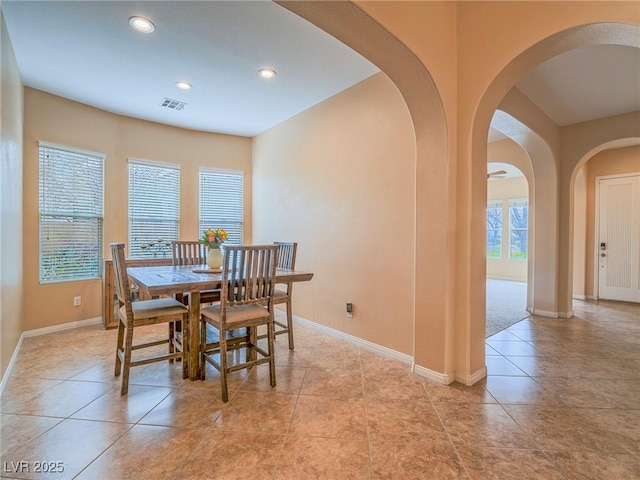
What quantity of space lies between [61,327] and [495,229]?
395 inches

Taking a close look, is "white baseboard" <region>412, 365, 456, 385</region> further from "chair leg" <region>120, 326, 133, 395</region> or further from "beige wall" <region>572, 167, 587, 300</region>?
"beige wall" <region>572, 167, 587, 300</region>

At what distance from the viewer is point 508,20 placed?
2.18 metres

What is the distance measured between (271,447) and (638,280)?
682cm

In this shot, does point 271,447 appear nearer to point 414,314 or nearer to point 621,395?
point 414,314

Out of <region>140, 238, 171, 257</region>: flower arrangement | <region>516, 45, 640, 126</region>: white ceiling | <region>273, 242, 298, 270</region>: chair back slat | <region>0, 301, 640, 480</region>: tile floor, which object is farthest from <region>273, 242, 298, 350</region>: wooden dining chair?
<region>516, 45, 640, 126</region>: white ceiling

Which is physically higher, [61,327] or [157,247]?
[157,247]

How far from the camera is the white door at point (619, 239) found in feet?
17.5

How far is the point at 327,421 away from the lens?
78.0 inches

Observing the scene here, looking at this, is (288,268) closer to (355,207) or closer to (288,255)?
(288,255)

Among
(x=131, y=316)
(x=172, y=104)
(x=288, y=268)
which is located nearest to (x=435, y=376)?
(x=288, y=268)

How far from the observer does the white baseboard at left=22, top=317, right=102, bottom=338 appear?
11.7 ft

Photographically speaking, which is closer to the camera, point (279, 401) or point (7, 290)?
point (279, 401)

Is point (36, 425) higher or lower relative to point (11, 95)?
lower

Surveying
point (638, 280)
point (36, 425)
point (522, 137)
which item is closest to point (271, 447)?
point (36, 425)
